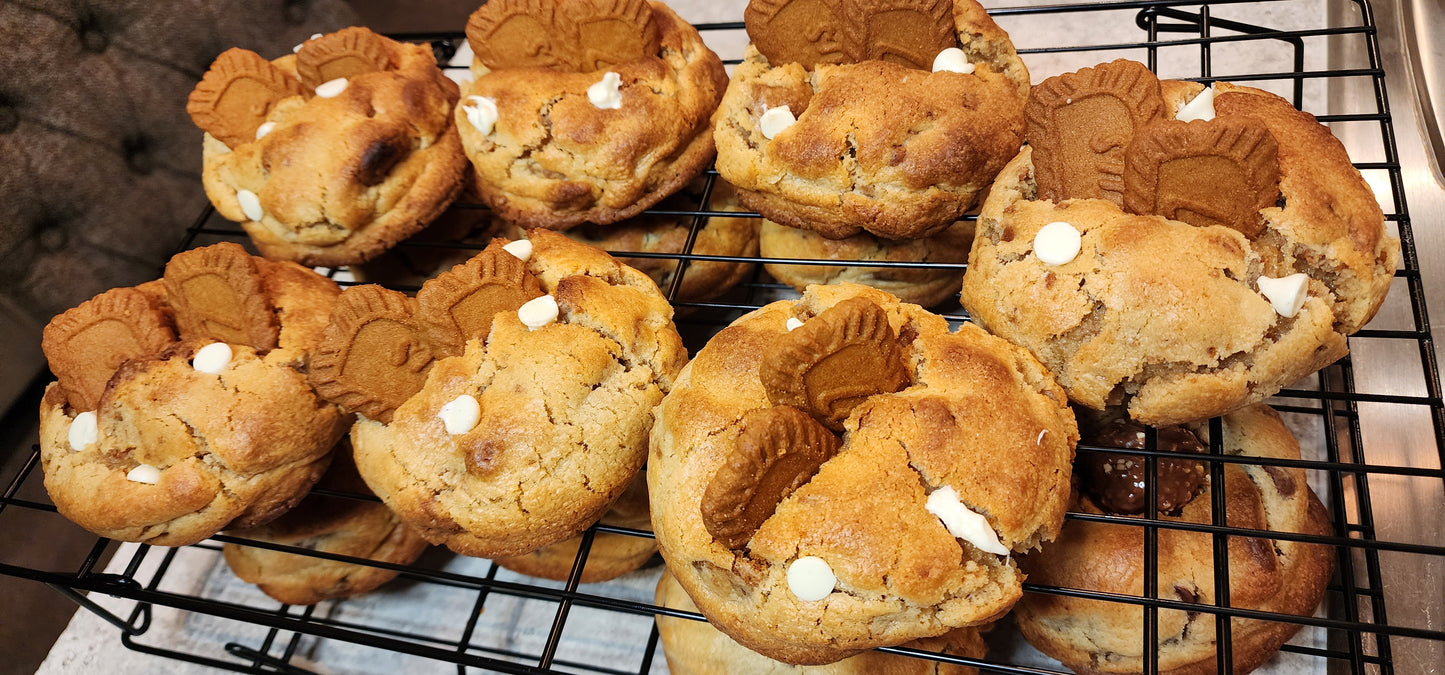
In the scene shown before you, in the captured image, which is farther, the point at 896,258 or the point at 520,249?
the point at 896,258

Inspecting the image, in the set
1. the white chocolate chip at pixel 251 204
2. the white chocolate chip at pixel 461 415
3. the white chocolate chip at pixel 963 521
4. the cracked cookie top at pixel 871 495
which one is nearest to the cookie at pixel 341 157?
the white chocolate chip at pixel 251 204

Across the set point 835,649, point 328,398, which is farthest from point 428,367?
point 835,649

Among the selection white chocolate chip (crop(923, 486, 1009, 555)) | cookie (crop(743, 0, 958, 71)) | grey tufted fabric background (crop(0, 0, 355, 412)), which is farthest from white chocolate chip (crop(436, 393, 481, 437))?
grey tufted fabric background (crop(0, 0, 355, 412))

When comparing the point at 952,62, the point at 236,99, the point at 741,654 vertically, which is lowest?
the point at 741,654

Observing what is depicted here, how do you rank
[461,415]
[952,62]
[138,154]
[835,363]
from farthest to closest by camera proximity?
[138,154], [952,62], [461,415], [835,363]

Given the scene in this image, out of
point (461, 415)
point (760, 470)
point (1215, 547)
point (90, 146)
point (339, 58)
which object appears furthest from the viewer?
point (90, 146)

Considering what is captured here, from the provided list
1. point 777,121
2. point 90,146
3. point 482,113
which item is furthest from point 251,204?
point 777,121

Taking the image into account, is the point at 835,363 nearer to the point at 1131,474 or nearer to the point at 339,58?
the point at 1131,474

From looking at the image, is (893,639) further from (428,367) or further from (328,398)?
(328,398)

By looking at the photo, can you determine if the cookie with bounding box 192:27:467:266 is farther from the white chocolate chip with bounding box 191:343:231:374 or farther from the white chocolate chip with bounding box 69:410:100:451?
the white chocolate chip with bounding box 69:410:100:451
